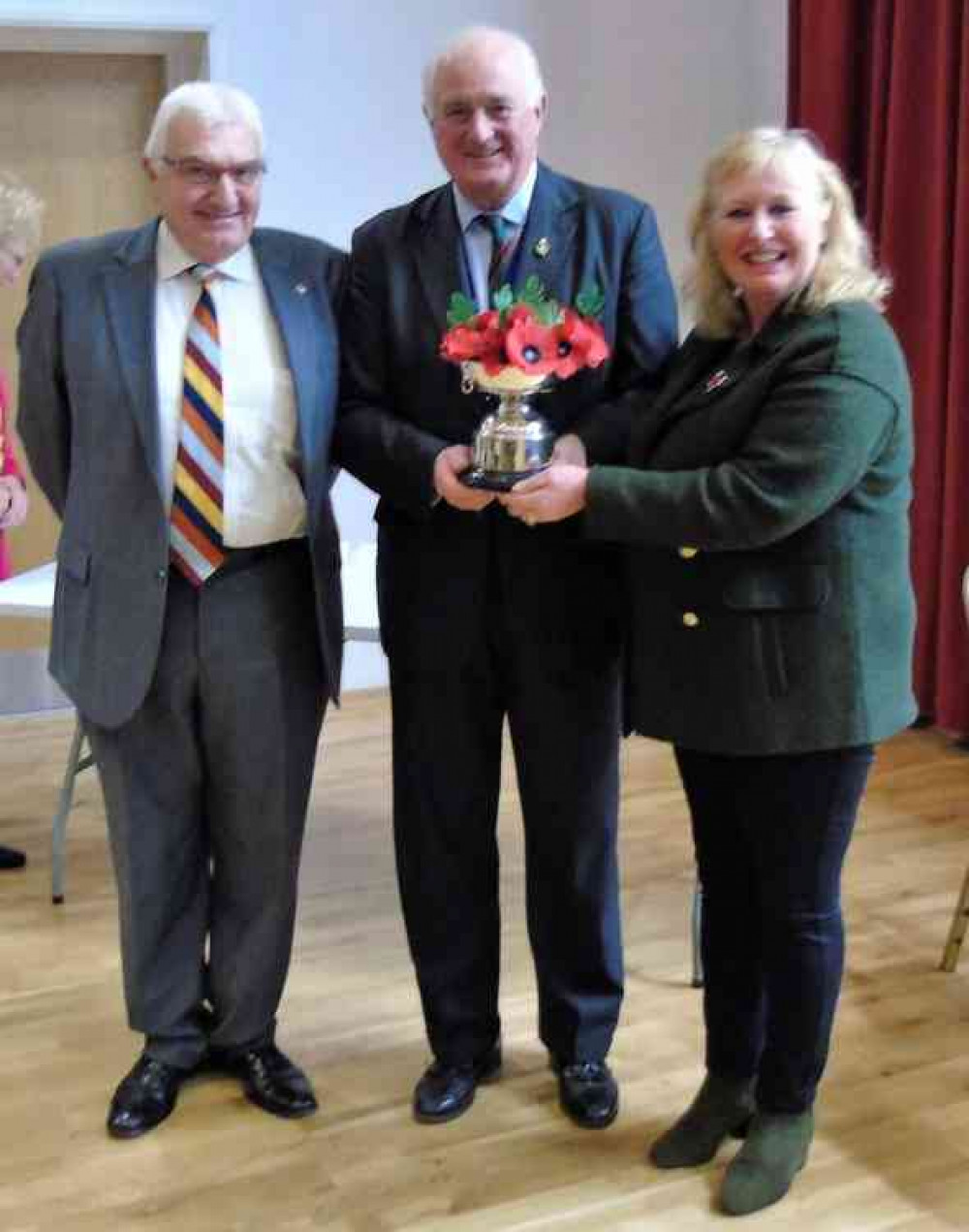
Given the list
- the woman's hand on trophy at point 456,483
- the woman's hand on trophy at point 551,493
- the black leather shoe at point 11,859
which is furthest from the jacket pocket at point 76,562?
the black leather shoe at point 11,859

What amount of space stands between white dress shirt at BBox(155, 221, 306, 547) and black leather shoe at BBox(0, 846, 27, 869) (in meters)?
1.59

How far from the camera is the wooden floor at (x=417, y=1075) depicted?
2232mm

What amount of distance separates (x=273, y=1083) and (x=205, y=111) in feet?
4.98

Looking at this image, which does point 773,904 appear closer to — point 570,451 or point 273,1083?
point 570,451

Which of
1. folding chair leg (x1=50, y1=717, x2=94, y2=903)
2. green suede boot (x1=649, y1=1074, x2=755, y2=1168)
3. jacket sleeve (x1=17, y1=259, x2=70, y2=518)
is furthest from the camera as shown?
folding chair leg (x1=50, y1=717, x2=94, y2=903)

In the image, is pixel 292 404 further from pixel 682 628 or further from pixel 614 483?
pixel 682 628

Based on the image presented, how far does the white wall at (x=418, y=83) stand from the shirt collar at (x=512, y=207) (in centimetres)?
255

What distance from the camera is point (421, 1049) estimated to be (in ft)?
8.85

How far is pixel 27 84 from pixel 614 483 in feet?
10.5

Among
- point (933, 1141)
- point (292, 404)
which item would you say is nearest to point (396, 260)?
point (292, 404)

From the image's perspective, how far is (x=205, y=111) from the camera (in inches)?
82.2

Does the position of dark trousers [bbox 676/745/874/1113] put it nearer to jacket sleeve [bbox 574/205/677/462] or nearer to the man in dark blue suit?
the man in dark blue suit

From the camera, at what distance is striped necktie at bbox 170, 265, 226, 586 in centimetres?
218

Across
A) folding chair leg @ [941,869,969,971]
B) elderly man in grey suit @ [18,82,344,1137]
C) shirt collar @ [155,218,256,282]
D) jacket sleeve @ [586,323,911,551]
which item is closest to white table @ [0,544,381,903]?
elderly man in grey suit @ [18,82,344,1137]
